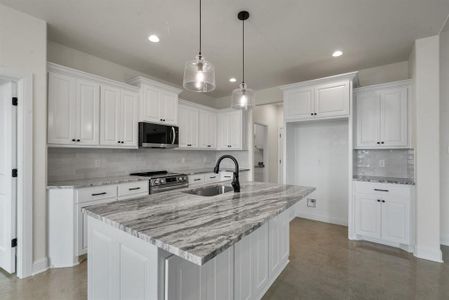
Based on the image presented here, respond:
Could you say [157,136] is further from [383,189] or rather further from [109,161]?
[383,189]

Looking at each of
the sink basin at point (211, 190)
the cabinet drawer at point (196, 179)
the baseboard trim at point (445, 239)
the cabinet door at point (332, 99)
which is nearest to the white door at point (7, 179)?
the sink basin at point (211, 190)

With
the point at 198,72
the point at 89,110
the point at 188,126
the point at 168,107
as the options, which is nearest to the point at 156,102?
the point at 168,107

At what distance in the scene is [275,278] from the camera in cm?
221

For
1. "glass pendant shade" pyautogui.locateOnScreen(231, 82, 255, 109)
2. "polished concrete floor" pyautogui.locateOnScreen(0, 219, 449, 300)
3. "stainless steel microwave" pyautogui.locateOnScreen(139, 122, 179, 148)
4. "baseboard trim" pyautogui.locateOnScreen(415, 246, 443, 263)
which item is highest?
"glass pendant shade" pyautogui.locateOnScreen(231, 82, 255, 109)

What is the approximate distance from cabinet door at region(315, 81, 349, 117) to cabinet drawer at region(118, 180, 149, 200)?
2967mm

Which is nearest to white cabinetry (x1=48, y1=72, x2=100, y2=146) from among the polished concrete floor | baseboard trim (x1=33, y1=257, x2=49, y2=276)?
baseboard trim (x1=33, y1=257, x2=49, y2=276)

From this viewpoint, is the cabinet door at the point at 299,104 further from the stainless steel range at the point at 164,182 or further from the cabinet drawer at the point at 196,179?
the stainless steel range at the point at 164,182

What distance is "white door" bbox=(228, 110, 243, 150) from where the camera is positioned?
4.88 metres

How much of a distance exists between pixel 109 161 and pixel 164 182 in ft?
3.06

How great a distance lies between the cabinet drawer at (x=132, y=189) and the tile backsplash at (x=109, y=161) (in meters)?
0.63

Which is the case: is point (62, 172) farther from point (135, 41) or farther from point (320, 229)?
point (320, 229)

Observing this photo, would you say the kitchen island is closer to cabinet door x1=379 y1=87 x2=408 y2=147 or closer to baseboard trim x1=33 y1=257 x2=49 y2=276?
baseboard trim x1=33 y1=257 x2=49 y2=276

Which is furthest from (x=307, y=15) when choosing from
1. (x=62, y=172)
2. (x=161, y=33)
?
(x=62, y=172)

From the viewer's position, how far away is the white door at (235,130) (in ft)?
16.0
